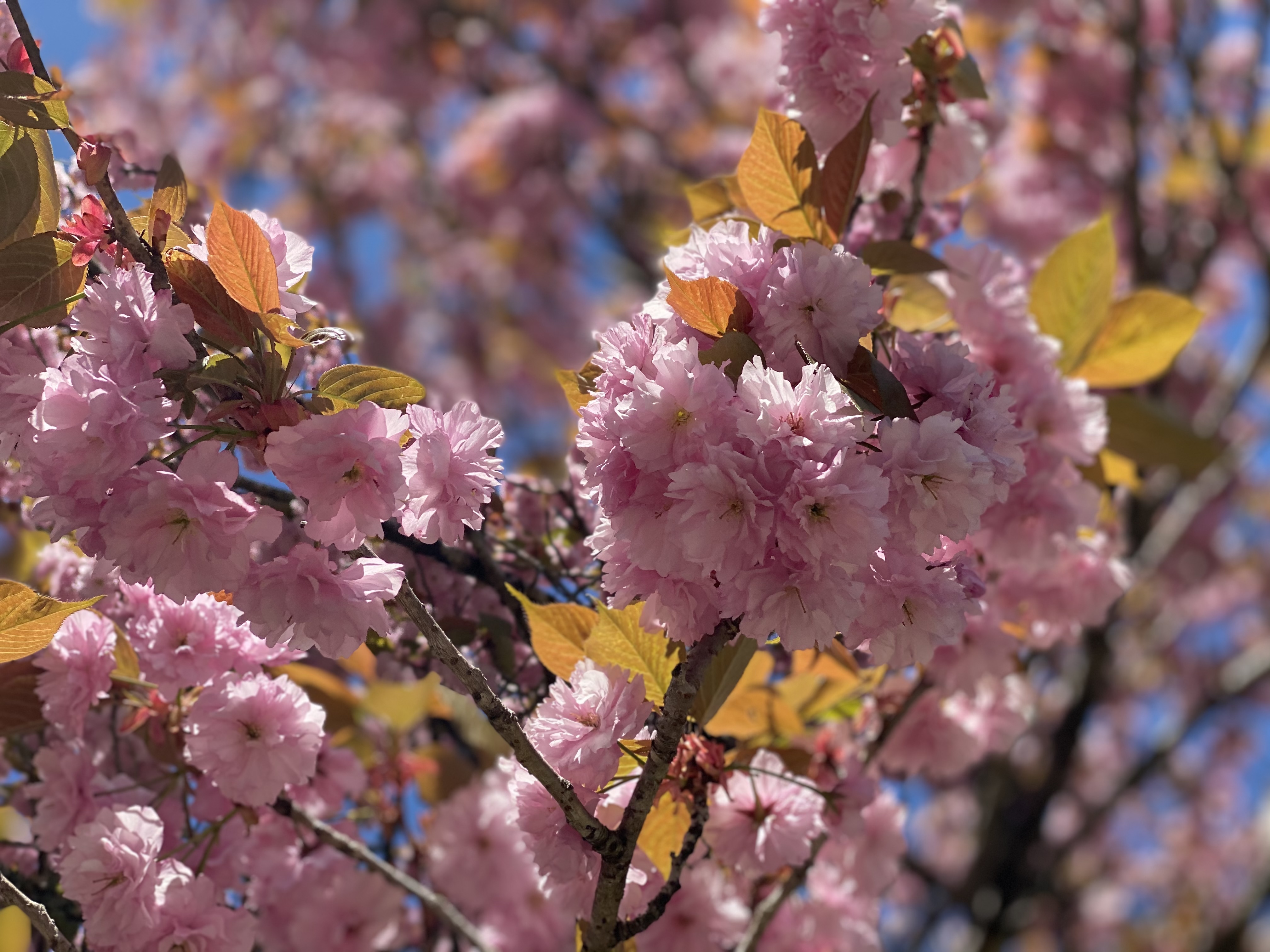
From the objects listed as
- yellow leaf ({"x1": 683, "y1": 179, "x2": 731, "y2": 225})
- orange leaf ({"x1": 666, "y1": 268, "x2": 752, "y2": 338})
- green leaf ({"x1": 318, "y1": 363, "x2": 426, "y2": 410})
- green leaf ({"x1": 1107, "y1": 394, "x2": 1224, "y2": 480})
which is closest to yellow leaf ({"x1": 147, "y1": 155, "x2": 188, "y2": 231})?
green leaf ({"x1": 318, "y1": 363, "x2": 426, "y2": 410})

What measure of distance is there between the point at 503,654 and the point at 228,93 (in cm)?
623

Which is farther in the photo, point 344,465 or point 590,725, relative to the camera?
point 590,725

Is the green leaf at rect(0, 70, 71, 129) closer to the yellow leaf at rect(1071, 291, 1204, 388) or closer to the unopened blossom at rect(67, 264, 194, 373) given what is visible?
the unopened blossom at rect(67, 264, 194, 373)

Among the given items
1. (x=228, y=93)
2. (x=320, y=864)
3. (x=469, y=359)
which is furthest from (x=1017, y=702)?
(x=228, y=93)

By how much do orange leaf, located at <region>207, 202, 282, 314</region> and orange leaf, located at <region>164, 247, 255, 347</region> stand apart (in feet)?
0.05

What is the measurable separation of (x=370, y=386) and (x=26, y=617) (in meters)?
A: 0.36

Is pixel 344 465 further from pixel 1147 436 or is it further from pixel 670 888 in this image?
pixel 1147 436

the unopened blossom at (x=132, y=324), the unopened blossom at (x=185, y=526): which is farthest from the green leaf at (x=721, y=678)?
the unopened blossom at (x=132, y=324)

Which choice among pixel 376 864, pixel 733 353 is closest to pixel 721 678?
pixel 733 353

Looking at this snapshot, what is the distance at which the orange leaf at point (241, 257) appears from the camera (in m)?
0.85

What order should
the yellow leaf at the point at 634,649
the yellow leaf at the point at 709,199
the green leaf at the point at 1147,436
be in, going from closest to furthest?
the yellow leaf at the point at 634,649 → the yellow leaf at the point at 709,199 → the green leaf at the point at 1147,436

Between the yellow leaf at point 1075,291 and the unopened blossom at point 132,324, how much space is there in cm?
112

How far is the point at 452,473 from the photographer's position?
2.84ft

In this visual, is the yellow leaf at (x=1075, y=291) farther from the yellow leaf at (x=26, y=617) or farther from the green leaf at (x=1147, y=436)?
the yellow leaf at (x=26, y=617)
